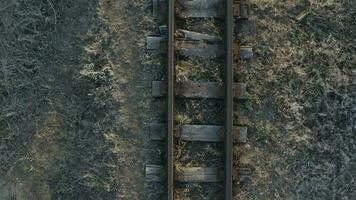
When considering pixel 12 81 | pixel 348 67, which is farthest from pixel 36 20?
pixel 348 67

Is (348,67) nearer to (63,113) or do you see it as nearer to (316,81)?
(316,81)

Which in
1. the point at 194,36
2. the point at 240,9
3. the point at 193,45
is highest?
the point at 240,9

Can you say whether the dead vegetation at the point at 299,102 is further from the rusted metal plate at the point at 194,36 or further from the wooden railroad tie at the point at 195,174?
the rusted metal plate at the point at 194,36

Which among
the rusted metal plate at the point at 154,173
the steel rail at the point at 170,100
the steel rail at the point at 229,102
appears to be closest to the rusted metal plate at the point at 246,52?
the steel rail at the point at 229,102

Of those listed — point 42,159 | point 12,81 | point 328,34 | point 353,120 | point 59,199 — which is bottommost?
point 59,199

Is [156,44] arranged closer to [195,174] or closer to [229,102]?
[229,102]

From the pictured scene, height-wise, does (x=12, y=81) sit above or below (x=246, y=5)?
below

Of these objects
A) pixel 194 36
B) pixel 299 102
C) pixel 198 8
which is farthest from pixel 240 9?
pixel 299 102
